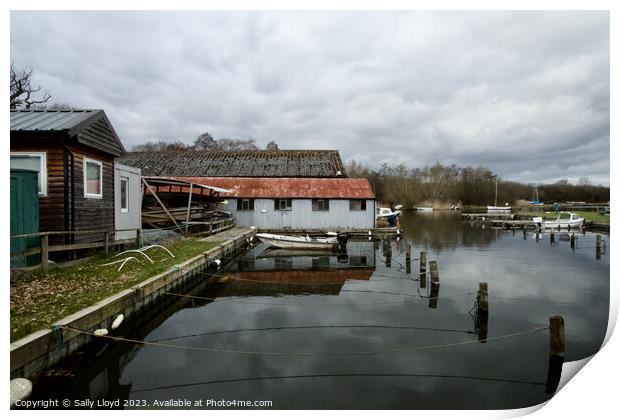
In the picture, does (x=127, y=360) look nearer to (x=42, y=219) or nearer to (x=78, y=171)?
(x=42, y=219)

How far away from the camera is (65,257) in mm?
10617

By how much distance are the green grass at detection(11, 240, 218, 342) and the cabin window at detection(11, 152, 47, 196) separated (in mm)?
2568

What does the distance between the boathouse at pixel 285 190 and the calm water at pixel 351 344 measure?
13.8 m

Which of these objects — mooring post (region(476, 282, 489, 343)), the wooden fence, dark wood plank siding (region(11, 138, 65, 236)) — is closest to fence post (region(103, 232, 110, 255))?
the wooden fence

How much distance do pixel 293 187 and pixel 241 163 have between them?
8967 mm

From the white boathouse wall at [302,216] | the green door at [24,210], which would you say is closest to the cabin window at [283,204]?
the white boathouse wall at [302,216]

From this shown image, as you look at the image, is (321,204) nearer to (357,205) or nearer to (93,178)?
(357,205)

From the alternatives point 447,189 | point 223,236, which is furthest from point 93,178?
point 447,189

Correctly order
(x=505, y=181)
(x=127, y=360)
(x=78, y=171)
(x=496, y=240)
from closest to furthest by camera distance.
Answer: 1. (x=127, y=360)
2. (x=78, y=171)
3. (x=496, y=240)
4. (x=505, y=181)

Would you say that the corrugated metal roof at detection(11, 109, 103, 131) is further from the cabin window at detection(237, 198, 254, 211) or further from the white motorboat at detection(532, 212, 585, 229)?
the white motorboat at detection(532, 212, 585, 229)

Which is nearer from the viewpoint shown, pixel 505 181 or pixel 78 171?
pixel 78 171

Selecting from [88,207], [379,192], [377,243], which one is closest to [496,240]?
[377,243]

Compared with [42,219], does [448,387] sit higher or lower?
lower

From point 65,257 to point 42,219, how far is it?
1.29 metres
